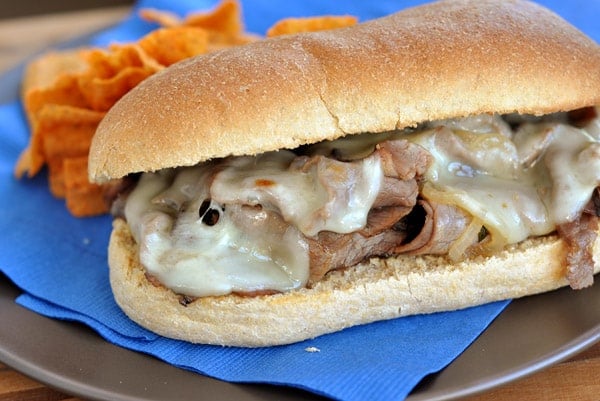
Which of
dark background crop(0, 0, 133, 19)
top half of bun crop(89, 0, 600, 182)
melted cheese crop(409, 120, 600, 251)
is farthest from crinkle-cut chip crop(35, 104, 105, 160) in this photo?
dark background crop(0, 0, 133, 19)

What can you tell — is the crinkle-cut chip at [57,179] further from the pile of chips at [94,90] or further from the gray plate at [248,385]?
the gray plate at [248,385]

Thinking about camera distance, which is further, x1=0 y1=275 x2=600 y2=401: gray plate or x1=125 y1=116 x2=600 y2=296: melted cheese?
x1=125 y1=116 x2=600 y2=296: melted cheese

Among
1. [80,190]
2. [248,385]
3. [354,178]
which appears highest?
[354,178]

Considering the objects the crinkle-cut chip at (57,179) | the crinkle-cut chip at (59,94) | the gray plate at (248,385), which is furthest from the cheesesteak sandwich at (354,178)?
the crinkle-cut chip at (57,179)

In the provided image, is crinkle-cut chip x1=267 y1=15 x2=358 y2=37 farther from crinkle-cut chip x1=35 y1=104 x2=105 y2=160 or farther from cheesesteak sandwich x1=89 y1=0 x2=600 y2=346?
crinkle-cut chip x1=35 y1=104 x2=105 y2=160

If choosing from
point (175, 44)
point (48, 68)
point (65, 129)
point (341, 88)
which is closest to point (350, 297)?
point (341, 88)

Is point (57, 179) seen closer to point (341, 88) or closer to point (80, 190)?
point (80, 190)
